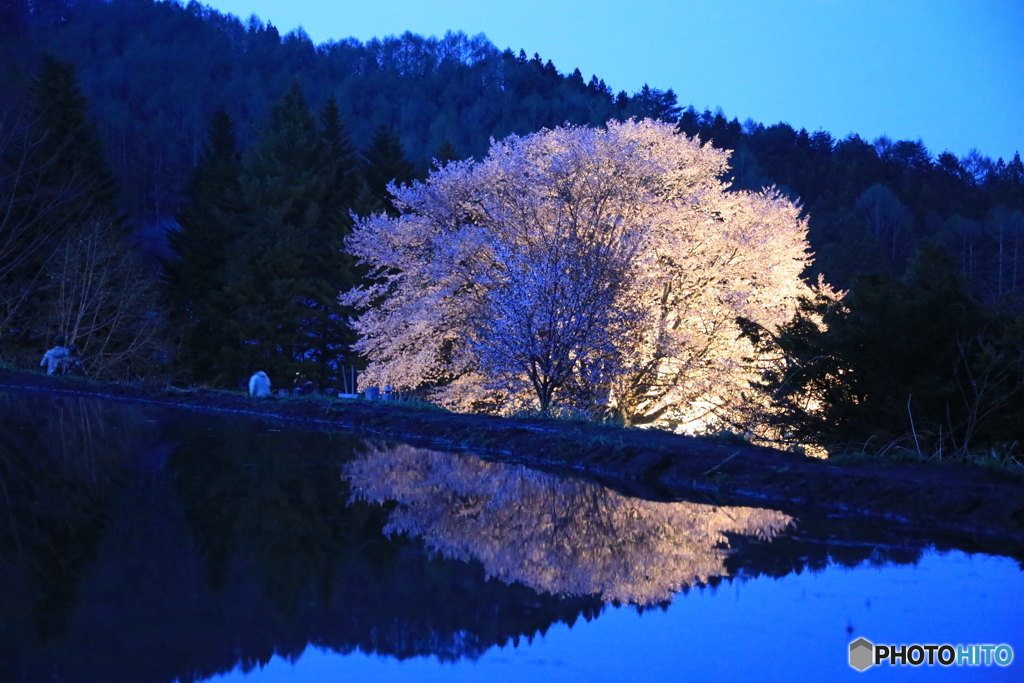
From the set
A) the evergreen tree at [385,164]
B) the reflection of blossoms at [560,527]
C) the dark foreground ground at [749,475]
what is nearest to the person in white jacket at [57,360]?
the dark foreground ground at [749,475]

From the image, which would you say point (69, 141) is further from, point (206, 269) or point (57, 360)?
point (57, 360)

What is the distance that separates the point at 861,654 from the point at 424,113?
6892cm

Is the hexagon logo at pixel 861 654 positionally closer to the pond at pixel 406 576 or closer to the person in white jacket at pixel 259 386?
the pond at pixel 406 576

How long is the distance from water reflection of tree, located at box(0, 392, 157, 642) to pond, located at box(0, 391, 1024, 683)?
3cm

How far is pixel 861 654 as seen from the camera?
4.43 meters

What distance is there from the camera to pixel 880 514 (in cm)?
773

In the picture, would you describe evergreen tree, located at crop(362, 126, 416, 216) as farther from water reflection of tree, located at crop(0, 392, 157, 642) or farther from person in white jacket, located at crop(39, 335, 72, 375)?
water reflection of tree, located at crop(0, 392, 157, 642)

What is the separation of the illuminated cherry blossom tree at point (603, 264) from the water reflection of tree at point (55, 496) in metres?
8.00

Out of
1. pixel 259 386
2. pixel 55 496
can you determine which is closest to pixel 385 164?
pixel 259 386

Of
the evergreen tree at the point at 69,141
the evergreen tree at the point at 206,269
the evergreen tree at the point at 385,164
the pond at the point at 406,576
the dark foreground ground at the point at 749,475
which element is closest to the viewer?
the pond at the point at 406,576

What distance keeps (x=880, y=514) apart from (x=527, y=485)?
3.05 m

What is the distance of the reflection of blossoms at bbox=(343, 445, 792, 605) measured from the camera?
568 cm

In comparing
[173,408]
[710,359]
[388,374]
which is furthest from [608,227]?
[173,408]

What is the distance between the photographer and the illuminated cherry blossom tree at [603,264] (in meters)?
19.3
